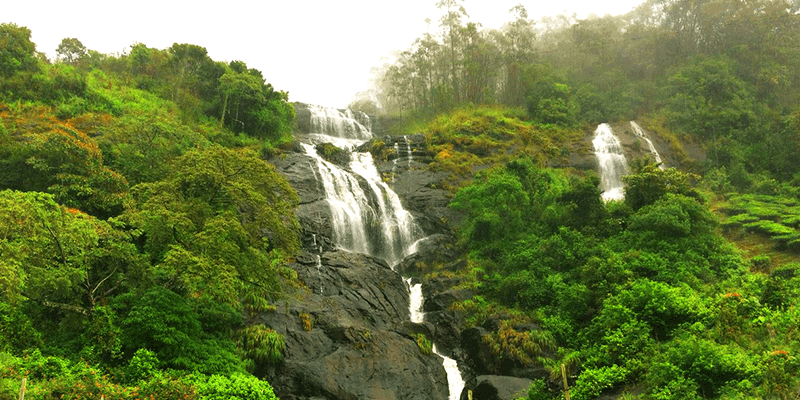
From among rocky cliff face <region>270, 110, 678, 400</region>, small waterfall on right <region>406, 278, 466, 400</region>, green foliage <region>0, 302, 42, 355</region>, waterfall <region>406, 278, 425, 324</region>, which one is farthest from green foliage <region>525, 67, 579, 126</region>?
green foliage <region>0, 302, 42, 355</region>

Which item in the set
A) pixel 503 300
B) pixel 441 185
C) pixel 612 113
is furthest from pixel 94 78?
pixel 612 113

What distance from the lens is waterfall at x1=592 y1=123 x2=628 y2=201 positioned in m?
29.6

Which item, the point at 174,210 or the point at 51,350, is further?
the point at 174,210

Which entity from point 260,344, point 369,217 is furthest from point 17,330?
point 369,217

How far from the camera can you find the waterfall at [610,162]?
29634 mm

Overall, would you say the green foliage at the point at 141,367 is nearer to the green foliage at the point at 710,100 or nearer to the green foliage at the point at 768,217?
the green foliage at the point at 768,217

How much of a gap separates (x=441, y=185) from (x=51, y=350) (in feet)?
64.9

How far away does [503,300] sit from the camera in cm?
1923

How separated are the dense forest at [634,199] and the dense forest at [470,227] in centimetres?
10

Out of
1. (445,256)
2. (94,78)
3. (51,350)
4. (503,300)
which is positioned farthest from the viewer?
(94,78)

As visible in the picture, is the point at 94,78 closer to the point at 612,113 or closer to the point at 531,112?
the point at 531,112

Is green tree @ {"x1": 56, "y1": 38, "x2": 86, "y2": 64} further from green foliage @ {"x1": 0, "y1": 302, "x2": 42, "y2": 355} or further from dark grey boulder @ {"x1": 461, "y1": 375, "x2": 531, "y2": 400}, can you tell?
dark grey boulder @ {"x1": 461, "y1": 375, "x2": 531, "y2": 400}

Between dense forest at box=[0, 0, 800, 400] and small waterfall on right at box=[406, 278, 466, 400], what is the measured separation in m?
1.46

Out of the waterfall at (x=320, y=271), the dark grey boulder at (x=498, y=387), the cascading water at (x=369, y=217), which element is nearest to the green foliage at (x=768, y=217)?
the dark grey boulder at (x=498, y=387)
